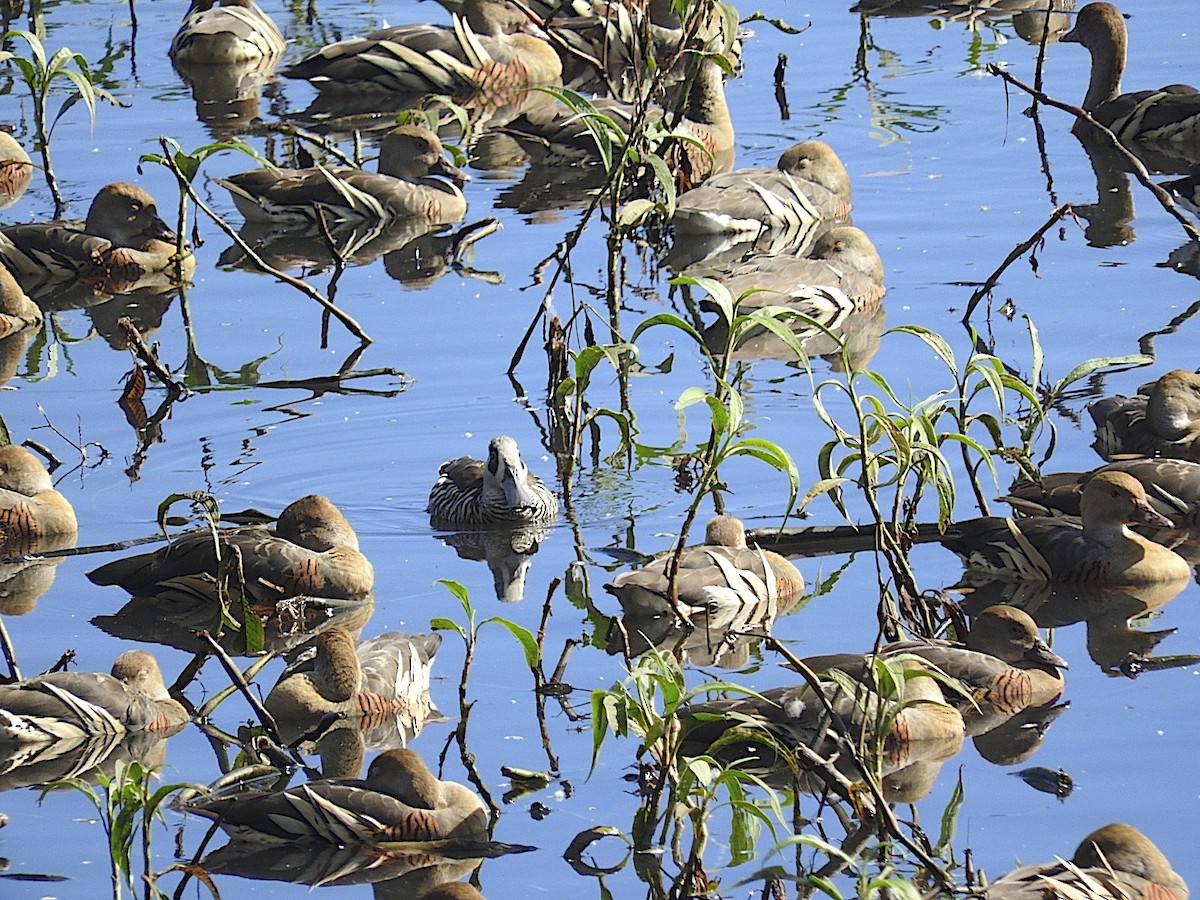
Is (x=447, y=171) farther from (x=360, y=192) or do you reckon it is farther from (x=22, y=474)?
(x=22, y=474)

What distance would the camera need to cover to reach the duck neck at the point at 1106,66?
16.2 m

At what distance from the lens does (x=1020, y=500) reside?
9305 millimetres

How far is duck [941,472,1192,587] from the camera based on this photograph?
888cm

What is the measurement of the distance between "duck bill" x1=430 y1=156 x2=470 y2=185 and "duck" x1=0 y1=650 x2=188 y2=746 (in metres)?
7.57

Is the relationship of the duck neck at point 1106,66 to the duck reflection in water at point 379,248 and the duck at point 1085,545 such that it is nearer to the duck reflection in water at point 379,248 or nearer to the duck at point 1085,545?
the duck reflection in water at point 379,248

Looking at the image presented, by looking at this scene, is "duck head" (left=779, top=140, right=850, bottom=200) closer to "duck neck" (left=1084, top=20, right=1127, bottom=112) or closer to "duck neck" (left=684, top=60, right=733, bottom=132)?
"duck neck" (left=684, top=60, right=733, bottom=132)

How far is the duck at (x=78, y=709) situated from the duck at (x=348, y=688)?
398mm

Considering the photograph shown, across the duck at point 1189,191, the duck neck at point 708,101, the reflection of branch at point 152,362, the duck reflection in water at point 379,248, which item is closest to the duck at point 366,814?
the reflection of branch at point 152,362

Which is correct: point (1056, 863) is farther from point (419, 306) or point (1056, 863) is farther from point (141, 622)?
point (419, 306)

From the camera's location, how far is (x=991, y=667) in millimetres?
7691

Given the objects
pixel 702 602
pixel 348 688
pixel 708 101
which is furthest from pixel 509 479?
pixel 708 101

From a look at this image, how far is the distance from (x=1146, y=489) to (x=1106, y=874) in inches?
150

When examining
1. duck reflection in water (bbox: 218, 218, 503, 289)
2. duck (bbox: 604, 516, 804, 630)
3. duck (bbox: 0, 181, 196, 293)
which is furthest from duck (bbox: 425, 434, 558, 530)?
duck (bbox: 0, 181, 196, 293)

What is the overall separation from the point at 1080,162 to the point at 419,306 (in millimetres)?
5316
